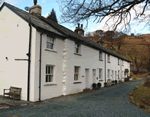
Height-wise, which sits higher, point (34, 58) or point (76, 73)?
point (34, 58)

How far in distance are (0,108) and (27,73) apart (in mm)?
3335

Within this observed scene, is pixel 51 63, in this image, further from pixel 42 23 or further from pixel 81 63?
pixel 81 63

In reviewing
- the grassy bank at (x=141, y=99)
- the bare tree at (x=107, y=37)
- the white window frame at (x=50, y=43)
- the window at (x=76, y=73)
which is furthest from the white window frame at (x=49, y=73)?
the grassy bank at (x=141, y=99)

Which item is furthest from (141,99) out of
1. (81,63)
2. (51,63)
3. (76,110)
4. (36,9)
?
(36,9)

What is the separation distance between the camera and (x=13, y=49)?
12312mm

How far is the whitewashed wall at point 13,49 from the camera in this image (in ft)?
38.3

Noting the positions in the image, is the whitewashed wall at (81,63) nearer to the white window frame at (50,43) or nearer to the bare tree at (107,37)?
the white window frame at (50,43)

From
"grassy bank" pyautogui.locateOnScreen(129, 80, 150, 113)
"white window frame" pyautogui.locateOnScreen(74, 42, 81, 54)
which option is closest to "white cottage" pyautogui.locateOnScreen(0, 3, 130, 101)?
"white window frame" pyautogui.locateOnScreen(74, 42, 81, 54)

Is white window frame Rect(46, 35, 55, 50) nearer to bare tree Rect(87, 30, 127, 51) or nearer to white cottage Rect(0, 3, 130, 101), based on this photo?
white cottage Rect(0, 3, 130, 101)

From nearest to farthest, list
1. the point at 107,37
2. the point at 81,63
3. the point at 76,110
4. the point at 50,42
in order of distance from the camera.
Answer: the point at 76,110
the point at 50,42
the point at 107,37
the point at 81,63

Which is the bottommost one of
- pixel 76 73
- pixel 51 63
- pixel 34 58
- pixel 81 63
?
pixel 76 73

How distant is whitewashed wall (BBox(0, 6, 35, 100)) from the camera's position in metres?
11.7

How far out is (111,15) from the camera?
1080 centimetres

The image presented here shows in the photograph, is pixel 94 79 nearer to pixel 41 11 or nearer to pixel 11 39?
pixel 41 11
